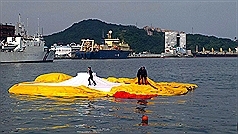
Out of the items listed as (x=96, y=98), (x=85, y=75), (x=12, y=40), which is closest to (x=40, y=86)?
(x=85, y=75)

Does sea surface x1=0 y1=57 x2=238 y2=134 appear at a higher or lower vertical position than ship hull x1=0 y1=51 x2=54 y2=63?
lower

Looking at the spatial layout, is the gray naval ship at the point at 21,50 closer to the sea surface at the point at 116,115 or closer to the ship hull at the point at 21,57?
the ship hull at the point at 21,57

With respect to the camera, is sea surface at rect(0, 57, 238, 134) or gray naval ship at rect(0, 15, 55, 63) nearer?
sea surface at rect(0, 57, 238, 134)

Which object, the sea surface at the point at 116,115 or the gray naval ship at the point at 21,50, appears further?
the gray naval ship at the point at 21,50

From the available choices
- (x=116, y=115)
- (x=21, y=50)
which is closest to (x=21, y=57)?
(x=21, y=50)

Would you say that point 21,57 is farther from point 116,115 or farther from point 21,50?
point 116,115

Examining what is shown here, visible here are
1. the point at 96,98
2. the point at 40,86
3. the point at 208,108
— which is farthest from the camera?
the point at 40,86

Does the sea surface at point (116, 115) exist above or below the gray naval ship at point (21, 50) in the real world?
below

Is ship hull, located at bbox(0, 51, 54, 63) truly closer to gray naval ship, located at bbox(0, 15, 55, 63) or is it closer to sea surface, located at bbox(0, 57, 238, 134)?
gray naval ship, located at bbox(0, 15, 55, 63)

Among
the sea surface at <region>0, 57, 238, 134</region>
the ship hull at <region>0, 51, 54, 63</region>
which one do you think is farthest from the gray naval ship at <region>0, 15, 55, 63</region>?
the sea surface at <region>0, 57, 238, 134</region>

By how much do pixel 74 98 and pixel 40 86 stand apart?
433 centimetres

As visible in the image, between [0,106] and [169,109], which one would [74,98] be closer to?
[0,106]

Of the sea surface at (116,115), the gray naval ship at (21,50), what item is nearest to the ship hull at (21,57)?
the gray naval ship at (21,50)

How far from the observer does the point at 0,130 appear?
18438mm
